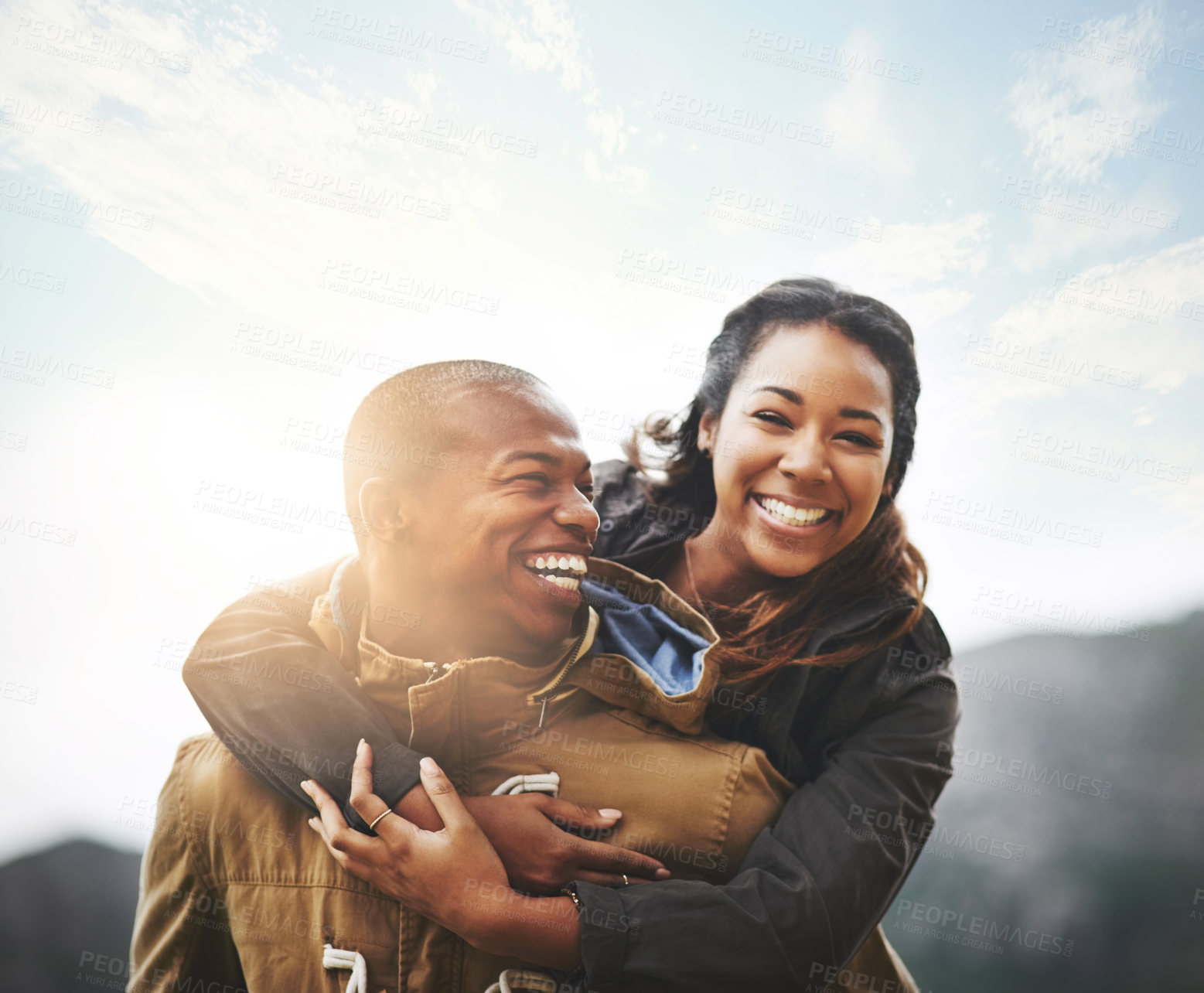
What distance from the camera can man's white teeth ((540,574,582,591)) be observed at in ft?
5.43

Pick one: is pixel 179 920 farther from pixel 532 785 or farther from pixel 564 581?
pixel 564 581

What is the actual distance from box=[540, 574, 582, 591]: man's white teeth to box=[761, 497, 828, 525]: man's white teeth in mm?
493

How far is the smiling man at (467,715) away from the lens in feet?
5.25

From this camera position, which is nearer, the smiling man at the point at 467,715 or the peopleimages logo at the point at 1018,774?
the smiling man at the point at 467,715

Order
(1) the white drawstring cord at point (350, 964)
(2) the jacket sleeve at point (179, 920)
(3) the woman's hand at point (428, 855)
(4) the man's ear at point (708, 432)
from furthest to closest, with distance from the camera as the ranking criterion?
1. (4) the man's ear at point (708, 432)
2. (2) the jacket sleeve at point (179, 920)
3. (1) the white drawstring cord at point (350, 964)
4. (3) the woman's hand at point (428, 855)

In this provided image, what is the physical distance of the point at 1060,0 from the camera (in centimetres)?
210

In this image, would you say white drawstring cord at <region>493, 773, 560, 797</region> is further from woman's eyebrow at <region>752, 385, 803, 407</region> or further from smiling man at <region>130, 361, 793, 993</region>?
woman's eyebrow at <region>752, 385, 803, 407</region>

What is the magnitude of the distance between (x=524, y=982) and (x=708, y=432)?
1257 millimetres

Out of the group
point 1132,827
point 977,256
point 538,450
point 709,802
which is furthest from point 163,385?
point 1132,827

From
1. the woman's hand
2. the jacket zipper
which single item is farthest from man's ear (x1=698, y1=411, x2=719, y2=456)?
the woman's hand

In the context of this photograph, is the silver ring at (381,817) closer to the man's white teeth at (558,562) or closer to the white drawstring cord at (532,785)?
the white drawstring cord at (532,785)

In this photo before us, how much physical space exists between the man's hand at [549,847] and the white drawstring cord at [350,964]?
0.37m

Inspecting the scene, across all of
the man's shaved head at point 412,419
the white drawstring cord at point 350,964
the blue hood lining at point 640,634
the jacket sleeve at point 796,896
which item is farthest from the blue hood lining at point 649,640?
the white drawstring cord at point 350,964

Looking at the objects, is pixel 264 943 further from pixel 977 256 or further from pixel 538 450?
pixel 977 256
